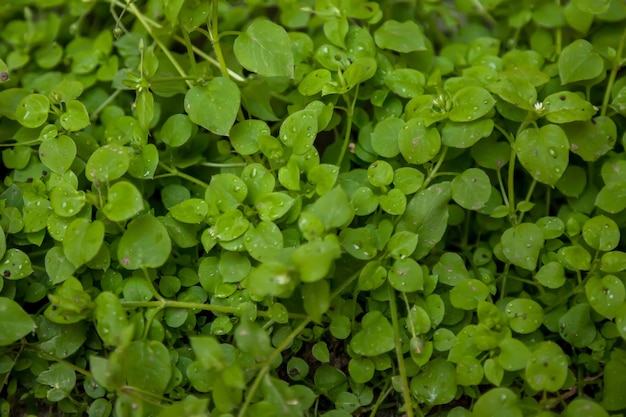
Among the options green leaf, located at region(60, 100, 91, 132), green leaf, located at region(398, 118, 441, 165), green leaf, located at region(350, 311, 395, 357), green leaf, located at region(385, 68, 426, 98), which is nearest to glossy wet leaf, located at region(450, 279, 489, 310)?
green leaf, located at region(350, 311, 395, 357)

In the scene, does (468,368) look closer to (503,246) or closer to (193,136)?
(503,246)

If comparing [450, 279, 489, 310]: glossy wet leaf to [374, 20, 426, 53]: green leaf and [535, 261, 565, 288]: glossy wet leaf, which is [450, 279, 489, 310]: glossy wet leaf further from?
[374, 20, 426, 53]: green leaf

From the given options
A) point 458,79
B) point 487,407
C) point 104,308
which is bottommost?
point 487,407

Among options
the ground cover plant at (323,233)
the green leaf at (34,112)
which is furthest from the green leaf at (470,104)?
the green leaf at (34,112)

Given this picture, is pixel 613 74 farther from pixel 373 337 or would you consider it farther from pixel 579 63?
pixel 373 337

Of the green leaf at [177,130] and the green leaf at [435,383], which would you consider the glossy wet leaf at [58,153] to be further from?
the green leaf at [435,383]

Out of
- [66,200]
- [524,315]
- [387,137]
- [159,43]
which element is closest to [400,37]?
[387,137]

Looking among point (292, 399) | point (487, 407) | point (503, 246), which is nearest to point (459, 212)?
point (503, 246)
